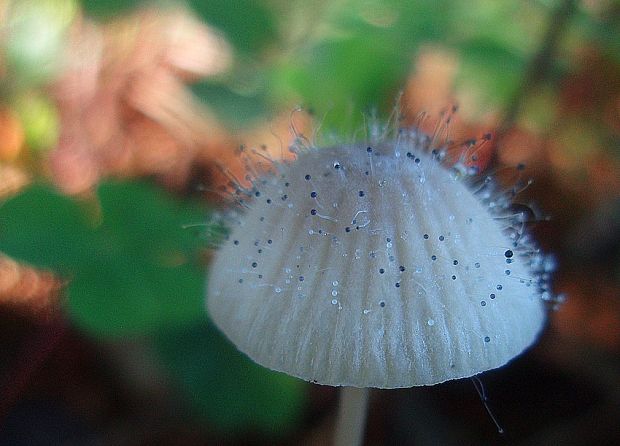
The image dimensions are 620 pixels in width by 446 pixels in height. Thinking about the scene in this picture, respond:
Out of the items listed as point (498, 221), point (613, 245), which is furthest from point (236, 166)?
point (498, 221)

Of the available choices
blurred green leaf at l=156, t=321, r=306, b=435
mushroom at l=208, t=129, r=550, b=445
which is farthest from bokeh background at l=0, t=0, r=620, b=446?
mushroom at l=208, t=129, r=550, b=445

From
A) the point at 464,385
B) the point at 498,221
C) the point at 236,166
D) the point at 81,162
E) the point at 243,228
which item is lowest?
the point at 243,228

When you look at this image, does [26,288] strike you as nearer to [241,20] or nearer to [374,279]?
[241,20]

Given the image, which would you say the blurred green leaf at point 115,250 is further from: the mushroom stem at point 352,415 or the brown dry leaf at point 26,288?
the mushroom stem at point 352,415

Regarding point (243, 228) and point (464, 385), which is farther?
point (464, 385)

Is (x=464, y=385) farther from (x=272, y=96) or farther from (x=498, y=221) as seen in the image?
(x=272, y=96)

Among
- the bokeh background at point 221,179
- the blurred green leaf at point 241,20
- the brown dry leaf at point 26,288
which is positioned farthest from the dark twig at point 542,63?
the brown dry leaf at point 26,288

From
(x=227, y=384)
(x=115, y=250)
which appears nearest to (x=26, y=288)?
(x=115, y=250)

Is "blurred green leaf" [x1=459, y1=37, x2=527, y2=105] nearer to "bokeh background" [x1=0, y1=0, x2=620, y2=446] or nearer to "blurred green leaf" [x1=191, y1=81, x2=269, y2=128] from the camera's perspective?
"bokeh background" [x1=0, y1=0, x2=620, y2=446]
